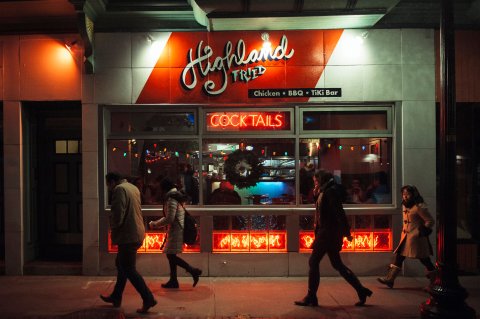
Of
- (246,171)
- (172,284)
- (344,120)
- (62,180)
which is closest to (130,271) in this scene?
(172,284)

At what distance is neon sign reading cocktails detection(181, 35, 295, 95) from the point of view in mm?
9039

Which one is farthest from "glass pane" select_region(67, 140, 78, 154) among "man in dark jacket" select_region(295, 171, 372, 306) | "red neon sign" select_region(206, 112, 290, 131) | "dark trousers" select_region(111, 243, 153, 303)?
"man in dark jacket" select_region(295, 171, 372, 306)

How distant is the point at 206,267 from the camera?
8.97m

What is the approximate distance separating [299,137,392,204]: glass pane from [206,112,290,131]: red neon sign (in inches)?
21.2

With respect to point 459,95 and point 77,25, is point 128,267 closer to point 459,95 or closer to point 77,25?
point 77,25

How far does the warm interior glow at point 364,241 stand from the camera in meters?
9.07

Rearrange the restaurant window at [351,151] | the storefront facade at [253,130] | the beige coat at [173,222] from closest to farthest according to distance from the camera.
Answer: the beige coat at [173,222] → the storefront facade at [253,130] → the restaurant window at [351,151]

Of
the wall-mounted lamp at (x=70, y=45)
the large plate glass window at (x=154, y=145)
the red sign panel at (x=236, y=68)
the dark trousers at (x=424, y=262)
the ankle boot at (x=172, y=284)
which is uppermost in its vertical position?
the wall-mounted lamp at (x=70, y=45)

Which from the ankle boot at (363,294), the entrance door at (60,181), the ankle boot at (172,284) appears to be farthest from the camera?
the entrance door at (60,181)

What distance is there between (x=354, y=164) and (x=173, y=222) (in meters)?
3.65

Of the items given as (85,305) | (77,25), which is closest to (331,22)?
(77,25)

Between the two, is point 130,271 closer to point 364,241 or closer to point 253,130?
point 253,130

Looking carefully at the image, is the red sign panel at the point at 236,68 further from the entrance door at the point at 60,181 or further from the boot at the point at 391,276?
the boot at the point at 391,276

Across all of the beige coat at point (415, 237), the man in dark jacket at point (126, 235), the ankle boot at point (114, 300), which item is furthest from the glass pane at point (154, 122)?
the beige coat at point (415, 237)
